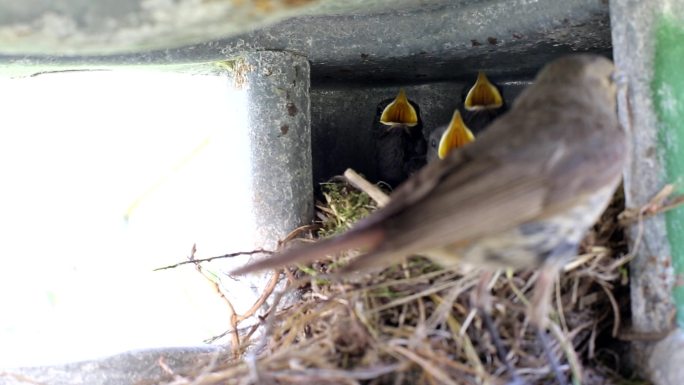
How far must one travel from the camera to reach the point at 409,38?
11.1 feet

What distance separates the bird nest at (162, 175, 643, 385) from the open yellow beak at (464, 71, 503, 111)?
108cm

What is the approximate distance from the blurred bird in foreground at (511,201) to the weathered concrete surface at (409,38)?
2.07ft

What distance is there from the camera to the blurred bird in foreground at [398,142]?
429 cm

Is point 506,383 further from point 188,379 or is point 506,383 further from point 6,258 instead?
point 6,258

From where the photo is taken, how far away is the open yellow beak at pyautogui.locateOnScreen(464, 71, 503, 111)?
393 centimetres

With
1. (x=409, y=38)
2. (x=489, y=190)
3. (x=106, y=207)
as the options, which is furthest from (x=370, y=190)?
(x=106, y=207)

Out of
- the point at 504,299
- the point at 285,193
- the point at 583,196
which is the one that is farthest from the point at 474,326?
the point at 285,193

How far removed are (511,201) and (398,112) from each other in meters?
2.06

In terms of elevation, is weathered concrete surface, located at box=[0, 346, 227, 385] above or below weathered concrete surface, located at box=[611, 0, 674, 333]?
below

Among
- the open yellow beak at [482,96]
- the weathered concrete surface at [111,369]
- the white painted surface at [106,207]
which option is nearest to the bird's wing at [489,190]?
the weathered concrete surface at [111,369]

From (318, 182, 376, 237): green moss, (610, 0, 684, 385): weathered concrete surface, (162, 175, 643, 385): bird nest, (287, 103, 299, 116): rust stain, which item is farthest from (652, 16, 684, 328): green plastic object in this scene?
(287, 103, 299, 116): rust stain

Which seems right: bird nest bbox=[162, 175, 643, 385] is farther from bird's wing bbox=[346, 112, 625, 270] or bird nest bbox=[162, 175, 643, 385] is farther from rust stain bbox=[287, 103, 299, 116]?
rust stain bbox=[287, 103, 299, 116]

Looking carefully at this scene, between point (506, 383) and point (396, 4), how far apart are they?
140cm

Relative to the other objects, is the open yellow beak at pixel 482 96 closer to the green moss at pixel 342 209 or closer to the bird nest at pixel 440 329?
the green moss at pixel 342 209
